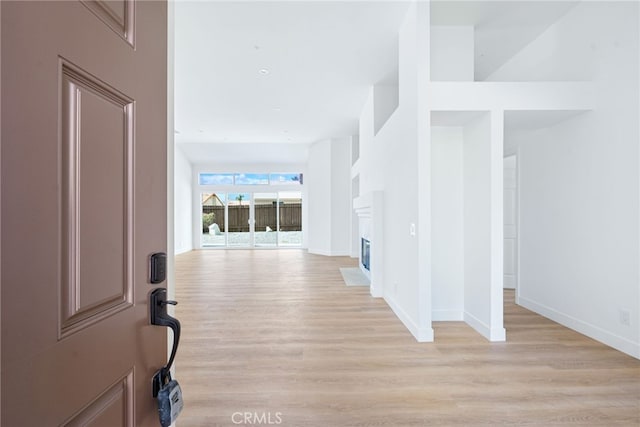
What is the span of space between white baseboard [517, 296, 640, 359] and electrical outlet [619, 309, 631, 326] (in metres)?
0.14

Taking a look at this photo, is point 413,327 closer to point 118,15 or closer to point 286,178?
point 118,15

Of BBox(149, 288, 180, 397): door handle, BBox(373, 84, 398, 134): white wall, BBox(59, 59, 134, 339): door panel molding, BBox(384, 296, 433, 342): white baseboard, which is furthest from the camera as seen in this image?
BBox(373, 84, 398, 134): white wall

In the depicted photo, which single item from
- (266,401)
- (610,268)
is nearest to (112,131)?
(266,401)

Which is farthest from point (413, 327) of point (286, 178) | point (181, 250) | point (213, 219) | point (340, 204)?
point (213, 219)

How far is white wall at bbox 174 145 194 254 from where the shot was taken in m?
9.83

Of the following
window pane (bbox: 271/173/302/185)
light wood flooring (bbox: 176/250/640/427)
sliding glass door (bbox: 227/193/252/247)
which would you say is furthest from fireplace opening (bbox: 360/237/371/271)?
sliding glass door (bbox: 227/193/252/247)

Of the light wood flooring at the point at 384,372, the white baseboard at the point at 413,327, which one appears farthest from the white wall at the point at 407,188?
the light wood flooring at the point at 384,372

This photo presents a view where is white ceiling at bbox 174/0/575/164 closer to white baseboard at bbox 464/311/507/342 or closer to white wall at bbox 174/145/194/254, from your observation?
white wall at bbox 174/145/194/254

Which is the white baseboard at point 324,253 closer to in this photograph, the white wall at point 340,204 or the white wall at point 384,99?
the white wall at point 340,204

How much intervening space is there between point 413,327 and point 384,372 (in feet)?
2.80

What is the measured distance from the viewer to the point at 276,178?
1175 cm

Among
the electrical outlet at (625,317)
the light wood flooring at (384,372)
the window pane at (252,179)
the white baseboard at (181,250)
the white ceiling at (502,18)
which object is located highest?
the white ceiling at (502,18)

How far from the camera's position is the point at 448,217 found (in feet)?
11.8

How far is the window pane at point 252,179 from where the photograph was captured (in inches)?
462
